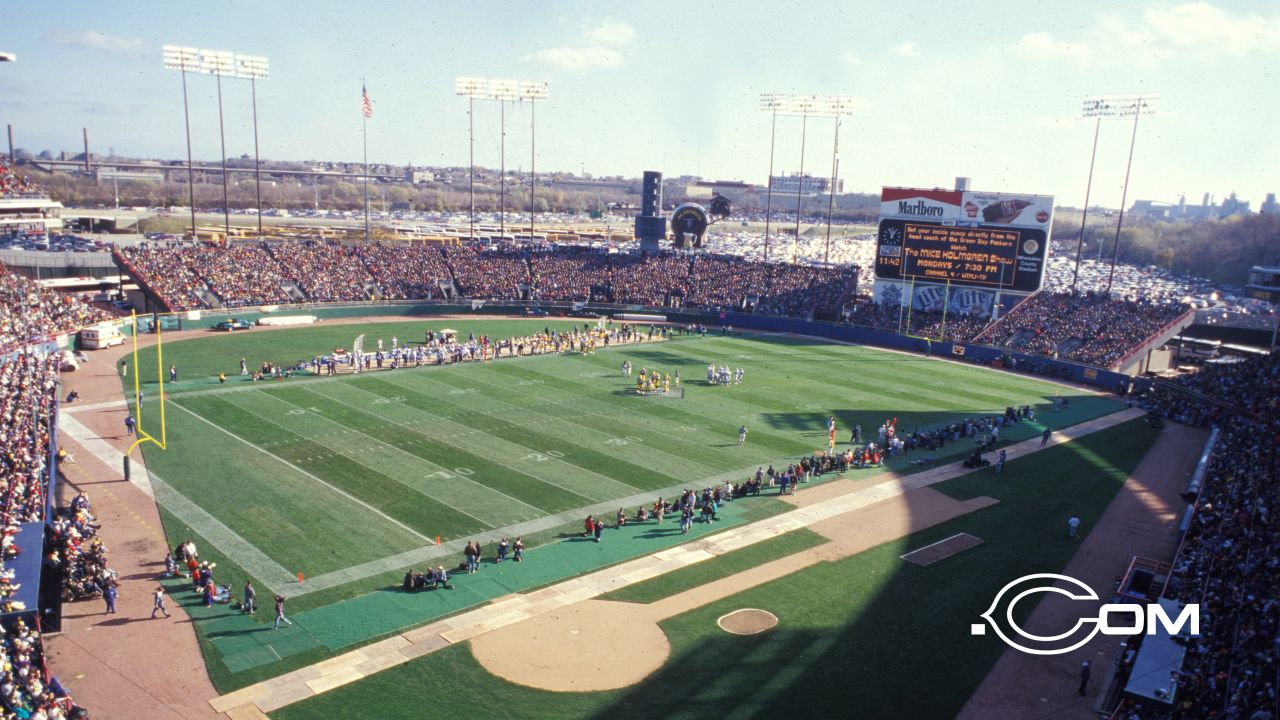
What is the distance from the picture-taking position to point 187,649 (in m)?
20.4

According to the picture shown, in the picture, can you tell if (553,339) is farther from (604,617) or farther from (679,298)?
(604,617)

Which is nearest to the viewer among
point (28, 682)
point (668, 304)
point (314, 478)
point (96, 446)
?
point (28, 682)

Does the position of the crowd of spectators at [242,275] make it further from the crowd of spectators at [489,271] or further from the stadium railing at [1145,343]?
the stadium railing at [1145,343]

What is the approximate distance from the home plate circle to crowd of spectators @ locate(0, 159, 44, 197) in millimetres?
65122

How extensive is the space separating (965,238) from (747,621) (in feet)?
176

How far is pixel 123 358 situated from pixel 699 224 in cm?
5746

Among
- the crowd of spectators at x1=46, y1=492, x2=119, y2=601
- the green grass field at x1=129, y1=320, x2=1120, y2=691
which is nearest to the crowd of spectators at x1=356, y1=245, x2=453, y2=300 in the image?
the green grass field at x1=129, y1=320, x2=1120, y2=691

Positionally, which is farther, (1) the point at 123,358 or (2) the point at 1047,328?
(2) the point at 1047,328

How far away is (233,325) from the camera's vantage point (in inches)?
2462

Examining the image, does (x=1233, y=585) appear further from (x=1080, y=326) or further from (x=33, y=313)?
(x=33, y=313)

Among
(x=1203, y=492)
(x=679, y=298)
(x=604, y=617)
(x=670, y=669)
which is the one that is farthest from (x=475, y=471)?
(x=679, y=298)

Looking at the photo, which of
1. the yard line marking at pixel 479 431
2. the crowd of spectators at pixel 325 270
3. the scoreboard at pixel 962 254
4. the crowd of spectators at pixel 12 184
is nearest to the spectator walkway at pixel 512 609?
the yard line marking at pixel 479 431

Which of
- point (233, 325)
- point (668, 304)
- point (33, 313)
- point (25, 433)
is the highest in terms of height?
point (33, 313)

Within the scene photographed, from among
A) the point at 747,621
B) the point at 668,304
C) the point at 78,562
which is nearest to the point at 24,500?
the point at 78,562
